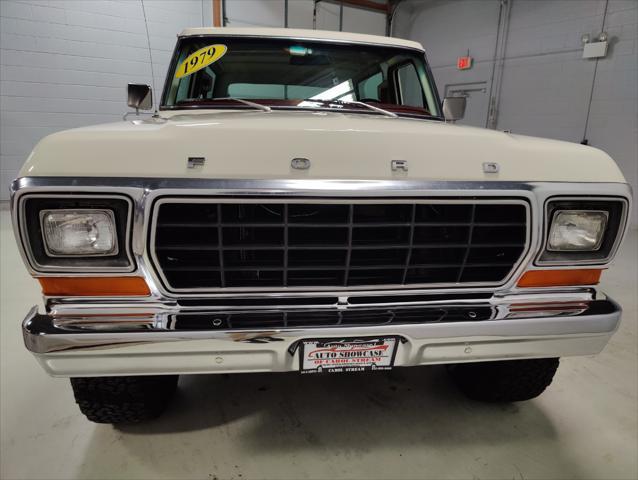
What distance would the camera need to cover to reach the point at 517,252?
144 cm

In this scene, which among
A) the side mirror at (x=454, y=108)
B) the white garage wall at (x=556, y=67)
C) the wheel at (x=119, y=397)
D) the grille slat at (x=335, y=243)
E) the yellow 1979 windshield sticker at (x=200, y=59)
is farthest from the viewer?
the white garage wall at (x=556, y=67)

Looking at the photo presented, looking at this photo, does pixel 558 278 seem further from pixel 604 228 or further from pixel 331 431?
pixel 331 431

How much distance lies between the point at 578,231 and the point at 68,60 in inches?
287

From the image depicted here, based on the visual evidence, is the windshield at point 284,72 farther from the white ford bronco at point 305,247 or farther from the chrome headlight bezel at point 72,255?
the chrome headlight bezel at point 72,255

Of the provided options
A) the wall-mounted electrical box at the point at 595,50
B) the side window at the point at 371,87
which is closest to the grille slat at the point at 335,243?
the side window at the point at 371,87

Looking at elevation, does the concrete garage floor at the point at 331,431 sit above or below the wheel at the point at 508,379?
below

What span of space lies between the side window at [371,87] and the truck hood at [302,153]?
113cm

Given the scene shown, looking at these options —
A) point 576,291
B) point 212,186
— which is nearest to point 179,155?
point 212,186

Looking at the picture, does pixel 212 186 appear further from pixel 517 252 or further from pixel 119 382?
pixel 517 252

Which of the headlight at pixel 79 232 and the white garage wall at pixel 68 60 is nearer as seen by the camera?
the headlight at pixel 79 232

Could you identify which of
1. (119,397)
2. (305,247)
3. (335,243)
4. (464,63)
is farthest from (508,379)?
(464,63)

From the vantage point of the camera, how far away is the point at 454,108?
2.48 metres

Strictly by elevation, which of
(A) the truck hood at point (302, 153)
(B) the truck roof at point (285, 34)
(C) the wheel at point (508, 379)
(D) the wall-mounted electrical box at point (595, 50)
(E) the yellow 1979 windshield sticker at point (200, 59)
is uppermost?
(D) the wall-mounted electrical box at point (595, 50)

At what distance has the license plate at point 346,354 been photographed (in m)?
1.32
